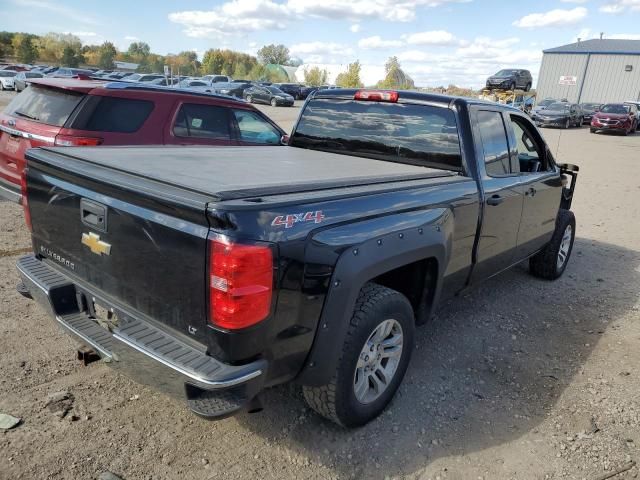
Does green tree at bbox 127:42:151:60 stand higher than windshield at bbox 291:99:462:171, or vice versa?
green tree at bbox 127:42:151:60

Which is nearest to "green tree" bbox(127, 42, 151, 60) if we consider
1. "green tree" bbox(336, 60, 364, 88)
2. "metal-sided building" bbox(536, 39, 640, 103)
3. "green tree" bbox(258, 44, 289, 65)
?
"green tree" bbox(258, 44, 289, 65)

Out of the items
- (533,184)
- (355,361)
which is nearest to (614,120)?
(533,184)

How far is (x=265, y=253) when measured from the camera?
203cm

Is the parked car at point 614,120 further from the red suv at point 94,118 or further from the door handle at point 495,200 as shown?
the door handle at point 495,200

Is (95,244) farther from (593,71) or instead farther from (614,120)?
(593,71)

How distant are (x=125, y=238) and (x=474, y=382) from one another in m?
2.48

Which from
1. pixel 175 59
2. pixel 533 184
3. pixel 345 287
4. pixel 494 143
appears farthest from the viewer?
pixel 175 59

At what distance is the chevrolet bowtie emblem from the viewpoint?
2432mm

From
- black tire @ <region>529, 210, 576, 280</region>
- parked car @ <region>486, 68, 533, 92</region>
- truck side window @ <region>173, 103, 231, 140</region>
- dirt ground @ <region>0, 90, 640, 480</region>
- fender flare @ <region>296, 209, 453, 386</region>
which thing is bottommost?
dirt ground @ <region>0, 90, 640, 480</region>

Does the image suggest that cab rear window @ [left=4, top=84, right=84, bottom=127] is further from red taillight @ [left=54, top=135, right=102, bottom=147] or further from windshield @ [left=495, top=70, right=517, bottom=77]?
windshield @ [left=495, top=70, right=517, bottom=77]

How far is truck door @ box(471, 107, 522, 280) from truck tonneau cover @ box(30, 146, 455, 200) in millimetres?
439

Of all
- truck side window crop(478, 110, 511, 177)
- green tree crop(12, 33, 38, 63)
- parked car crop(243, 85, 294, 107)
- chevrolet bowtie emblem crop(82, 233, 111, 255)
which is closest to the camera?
chevrolet bowtie emblem crop(82, 233, 111, 255)

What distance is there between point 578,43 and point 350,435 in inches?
2267

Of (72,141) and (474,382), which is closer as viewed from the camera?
(474,382)
